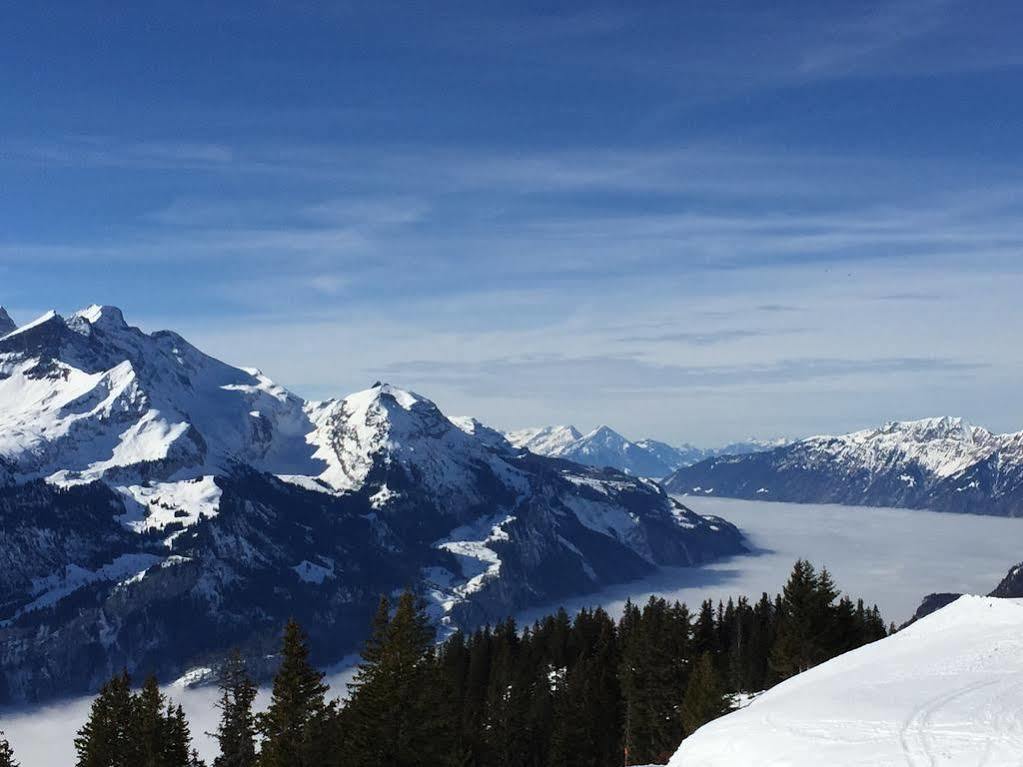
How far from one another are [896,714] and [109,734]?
5239 cm

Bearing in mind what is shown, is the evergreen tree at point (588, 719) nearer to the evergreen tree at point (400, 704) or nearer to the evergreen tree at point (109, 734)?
the evergreen tree at point (109, 734)

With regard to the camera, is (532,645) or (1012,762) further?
(532,645)

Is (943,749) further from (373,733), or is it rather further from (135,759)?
(135,759)

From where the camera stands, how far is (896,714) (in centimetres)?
3000

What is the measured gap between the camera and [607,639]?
113 meters

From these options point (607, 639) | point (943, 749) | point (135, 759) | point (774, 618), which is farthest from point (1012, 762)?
point (774, 618)

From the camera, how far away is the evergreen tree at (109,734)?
63.2 meters

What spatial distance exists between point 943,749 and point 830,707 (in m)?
6.44

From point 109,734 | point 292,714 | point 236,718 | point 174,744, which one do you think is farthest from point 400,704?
point 109,734

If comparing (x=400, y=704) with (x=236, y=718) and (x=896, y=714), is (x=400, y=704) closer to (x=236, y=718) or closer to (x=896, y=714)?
(x=236, y=718)

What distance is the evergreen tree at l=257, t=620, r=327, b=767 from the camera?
163 ft

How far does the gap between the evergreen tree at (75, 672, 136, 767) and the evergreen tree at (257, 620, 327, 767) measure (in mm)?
17797

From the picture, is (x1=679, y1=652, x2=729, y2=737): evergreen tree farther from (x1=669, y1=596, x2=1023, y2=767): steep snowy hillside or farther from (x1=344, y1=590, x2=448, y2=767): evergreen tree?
(x1=344, y1=590, x2=448, y2=767): evergreen tree

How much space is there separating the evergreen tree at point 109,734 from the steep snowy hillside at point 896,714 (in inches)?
A: 1707
